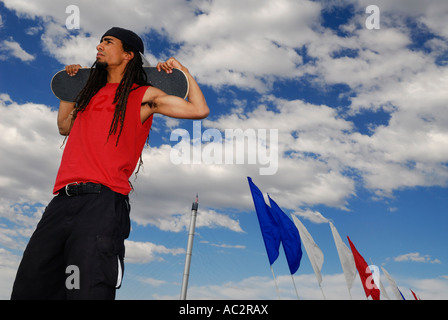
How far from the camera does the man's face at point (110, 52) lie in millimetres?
4184

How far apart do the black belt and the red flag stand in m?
18.0

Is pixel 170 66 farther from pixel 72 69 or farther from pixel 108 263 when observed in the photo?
pixel 108 263

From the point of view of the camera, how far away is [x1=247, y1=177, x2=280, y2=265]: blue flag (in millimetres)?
17281

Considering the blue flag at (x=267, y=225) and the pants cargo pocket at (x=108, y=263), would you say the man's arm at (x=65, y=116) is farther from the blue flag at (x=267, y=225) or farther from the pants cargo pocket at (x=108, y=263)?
the blue flag at (x=267, y=225)

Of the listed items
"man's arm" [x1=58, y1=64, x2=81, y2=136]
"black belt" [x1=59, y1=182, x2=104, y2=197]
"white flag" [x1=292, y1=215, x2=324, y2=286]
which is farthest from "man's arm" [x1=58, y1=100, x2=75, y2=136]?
"white flag" [x1=292, y1=215, x2=324, y2=286]

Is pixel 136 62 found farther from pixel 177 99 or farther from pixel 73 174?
pixel 73 174

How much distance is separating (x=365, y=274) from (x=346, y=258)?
2.11m

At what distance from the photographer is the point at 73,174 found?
3.59 meters

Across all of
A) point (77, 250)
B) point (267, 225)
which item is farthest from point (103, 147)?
point (267, 225)

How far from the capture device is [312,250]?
1808 centimetres

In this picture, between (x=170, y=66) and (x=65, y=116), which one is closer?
(x=170, y=66)

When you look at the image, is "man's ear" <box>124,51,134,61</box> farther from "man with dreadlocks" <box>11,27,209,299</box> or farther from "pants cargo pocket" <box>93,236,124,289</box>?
"pants cargo pocket" <box>93,236,124,289</box>
